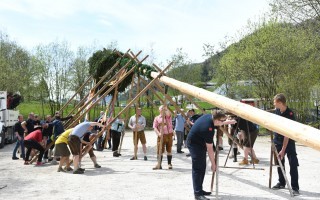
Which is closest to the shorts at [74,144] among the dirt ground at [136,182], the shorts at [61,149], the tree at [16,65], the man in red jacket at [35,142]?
the shorts at [61,149]

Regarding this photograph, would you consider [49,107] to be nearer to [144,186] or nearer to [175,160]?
[175,160]

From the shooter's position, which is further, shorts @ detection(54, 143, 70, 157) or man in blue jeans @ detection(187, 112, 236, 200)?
shorts @ detection(54, 143, 70, 157)

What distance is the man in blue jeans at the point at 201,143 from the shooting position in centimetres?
639

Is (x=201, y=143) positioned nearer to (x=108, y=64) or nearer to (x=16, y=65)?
(x=108, y=64)

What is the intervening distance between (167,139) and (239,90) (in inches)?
739

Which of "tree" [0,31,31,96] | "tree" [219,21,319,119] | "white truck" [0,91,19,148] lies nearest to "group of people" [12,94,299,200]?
"white truck" [0,91,19,148]

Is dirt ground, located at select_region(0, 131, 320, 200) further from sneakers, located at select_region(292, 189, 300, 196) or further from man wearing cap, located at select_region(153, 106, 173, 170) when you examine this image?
man wearing cap, located at select_region(153, 106, 173, 170)

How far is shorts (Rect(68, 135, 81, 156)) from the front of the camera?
9438 millimetres

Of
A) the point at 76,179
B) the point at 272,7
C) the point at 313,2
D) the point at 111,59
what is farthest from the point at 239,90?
the point at 76,179

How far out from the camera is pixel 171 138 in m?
10.2

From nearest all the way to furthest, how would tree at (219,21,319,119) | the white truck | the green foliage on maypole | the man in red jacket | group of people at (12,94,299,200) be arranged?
group of people at (12,94,299,200)
the man in red jacket
the green foliage on maypole
the white truck
tree at (219,21,319,119)

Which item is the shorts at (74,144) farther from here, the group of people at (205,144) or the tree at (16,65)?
the tree at (16,65)

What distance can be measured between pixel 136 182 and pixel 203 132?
2612 millimetres

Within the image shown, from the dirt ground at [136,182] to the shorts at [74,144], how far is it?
597 millimetres
